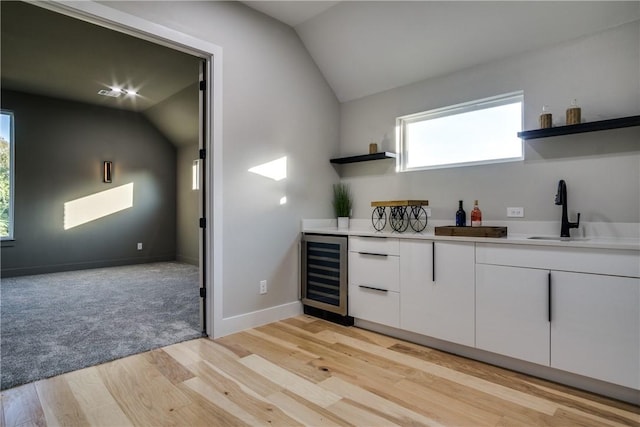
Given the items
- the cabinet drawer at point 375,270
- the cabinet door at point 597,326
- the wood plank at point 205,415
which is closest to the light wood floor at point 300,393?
the wood plank at point 205,415

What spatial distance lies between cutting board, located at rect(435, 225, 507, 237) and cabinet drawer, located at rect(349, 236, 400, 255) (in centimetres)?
36

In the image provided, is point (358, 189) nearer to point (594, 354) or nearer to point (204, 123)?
point (204, 123)

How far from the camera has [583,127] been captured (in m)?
2.37

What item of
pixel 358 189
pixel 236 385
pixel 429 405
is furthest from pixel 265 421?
pixel 358 189

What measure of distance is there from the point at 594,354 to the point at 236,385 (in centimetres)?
207

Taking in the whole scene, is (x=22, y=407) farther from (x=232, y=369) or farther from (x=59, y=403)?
(x=232, y=369)

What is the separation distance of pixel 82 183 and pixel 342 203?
4954 mm

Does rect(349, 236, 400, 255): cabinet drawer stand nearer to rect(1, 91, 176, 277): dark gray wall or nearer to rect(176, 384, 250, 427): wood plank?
rect(176, 384, 250, 427): wood plank

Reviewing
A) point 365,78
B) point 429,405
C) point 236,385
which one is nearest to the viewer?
point 429,405

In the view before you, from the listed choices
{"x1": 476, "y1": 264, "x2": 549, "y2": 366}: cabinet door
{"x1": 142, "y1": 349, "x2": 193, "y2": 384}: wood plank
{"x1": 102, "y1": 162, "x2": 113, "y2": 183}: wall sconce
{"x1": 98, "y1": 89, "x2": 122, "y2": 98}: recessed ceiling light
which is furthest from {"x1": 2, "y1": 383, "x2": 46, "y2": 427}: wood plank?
{"x1": 102, "y1": 162, "x2": 113, "y2": 183}: wall sconce

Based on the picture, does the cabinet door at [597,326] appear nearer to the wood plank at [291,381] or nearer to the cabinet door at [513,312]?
the cabinet door at [513,312]

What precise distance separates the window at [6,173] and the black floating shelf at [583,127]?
695cm

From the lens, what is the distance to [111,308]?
3734 millimetres

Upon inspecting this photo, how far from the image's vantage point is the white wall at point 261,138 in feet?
9.79
